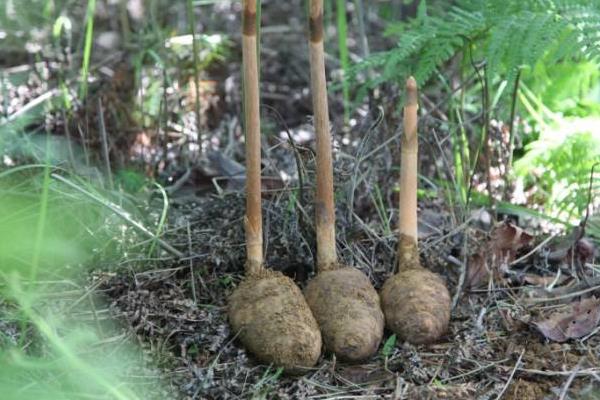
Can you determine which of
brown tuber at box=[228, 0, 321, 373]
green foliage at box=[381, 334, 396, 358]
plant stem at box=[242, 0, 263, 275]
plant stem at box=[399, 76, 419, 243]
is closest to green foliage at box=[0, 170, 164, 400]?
brown tuber at box=[228, 0, 321, 373]

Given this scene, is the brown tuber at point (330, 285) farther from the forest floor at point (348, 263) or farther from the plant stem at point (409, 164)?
the plant stem at point (409, 164)

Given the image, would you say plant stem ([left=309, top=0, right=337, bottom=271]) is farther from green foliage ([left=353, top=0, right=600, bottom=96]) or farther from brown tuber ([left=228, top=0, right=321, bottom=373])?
green foliage ([left=353, top=0, right=600, bottom=96])

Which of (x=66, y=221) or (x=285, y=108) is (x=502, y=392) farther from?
(x=285, y=108)

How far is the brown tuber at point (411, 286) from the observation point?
7.98 ft

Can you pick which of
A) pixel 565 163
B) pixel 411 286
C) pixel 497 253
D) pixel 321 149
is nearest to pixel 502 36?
pixel 565 163

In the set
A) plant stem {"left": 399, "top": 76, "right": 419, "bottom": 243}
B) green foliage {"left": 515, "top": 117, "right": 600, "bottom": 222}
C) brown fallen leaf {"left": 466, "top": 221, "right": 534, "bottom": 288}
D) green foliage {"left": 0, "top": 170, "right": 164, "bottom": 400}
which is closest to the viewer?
green foliage {"left": 0, "top": 170, "right": 164, "bottom": 400}

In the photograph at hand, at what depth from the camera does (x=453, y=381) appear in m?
2.33

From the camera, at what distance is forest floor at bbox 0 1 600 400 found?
7.55 ft

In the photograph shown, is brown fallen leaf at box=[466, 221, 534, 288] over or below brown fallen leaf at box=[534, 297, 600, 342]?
over

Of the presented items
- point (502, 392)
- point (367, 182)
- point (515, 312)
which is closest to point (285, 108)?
point (367, 182)

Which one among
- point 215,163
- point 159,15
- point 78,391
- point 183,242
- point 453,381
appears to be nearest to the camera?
point 78,391

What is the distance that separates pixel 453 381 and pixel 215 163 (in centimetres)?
152

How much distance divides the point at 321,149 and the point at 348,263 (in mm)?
416

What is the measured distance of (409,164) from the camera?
2.59m
